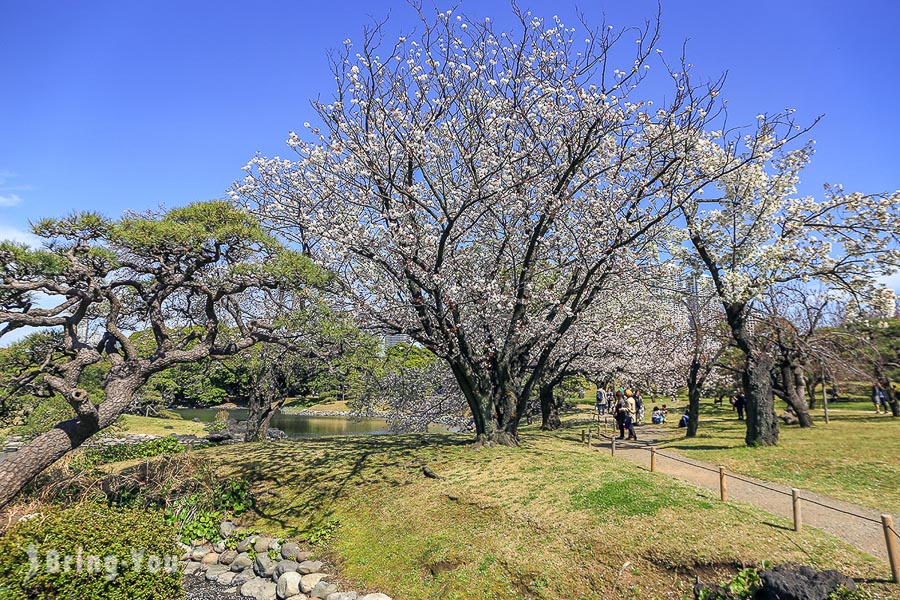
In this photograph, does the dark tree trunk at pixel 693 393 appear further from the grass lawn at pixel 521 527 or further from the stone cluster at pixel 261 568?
the stone cluster at pixel 261 568

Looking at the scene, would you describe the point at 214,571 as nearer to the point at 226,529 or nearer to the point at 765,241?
the point at 226,529

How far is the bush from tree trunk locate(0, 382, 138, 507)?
3018mm

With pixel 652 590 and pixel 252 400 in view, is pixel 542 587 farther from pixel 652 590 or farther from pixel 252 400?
pixel 252 400

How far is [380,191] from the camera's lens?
15.2 meters

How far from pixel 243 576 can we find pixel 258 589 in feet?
3.24

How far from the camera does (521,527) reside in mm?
10688

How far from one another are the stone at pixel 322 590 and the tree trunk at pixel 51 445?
6532 mm

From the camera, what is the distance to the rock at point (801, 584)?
7184mm

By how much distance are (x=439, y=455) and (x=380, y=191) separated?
28.6 ft

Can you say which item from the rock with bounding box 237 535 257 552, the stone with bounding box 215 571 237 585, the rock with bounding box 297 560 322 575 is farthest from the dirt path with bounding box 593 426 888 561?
the stone with bounding box 215 571 237 585

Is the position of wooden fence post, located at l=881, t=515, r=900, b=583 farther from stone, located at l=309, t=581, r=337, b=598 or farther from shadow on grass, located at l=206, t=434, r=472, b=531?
shadow on grass, located at l=206, t=434, r=472, b=531

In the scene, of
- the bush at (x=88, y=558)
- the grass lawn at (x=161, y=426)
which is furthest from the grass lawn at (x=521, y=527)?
the grass lawn at (x=161, y=426)

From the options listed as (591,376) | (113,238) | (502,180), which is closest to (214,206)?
(113,238)

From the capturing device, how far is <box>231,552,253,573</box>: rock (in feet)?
38.7
